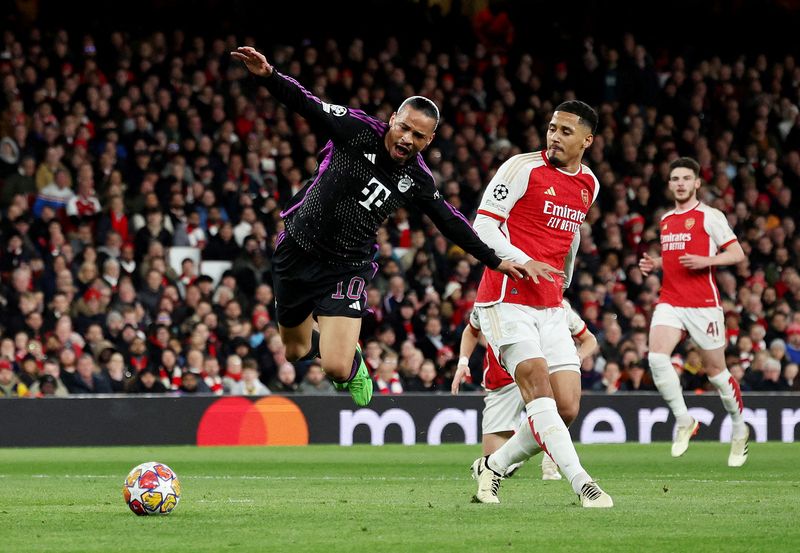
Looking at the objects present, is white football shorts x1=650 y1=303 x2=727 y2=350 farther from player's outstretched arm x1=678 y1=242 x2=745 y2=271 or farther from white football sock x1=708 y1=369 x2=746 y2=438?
player's outstretched arm x1=678 y1=242 x2=745 y2=271

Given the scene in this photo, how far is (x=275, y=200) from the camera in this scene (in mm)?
19266

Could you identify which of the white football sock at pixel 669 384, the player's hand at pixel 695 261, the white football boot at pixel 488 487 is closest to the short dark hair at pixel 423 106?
the white football boot at pixel 488 487

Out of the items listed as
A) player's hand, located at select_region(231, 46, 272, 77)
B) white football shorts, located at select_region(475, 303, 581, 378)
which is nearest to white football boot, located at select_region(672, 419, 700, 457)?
white football shorts, located at select_region(475, 303, 581, 378)

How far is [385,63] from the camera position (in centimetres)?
2188

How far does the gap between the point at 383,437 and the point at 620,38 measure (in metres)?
11.3

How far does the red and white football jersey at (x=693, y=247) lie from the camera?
13070mm

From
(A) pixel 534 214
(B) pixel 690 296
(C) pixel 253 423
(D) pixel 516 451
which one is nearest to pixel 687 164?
(B) pixel 690 296

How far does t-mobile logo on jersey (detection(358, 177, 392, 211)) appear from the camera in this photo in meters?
8.57

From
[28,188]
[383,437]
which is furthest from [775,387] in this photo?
[28,188]

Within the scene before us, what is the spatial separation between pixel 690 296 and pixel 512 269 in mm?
5575

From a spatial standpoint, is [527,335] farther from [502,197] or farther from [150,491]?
[150,491]

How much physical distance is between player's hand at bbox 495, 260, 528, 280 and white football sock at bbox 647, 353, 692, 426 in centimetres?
515

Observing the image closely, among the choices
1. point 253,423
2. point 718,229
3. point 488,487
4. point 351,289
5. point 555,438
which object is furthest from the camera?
point 253,423

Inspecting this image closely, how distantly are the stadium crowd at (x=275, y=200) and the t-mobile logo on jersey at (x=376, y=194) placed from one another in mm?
8102
